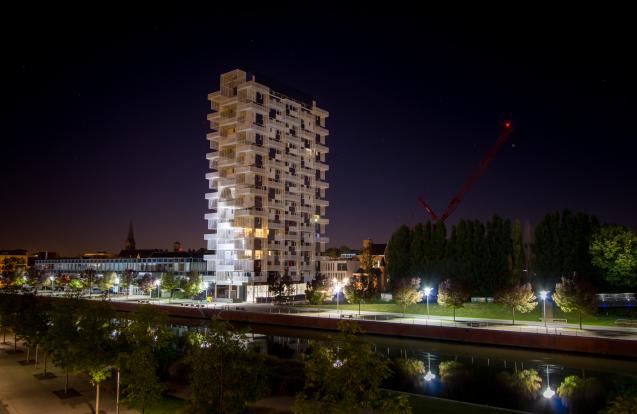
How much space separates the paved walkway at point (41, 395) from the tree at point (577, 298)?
160 ft

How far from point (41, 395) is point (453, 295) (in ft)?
168

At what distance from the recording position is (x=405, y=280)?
241 feet

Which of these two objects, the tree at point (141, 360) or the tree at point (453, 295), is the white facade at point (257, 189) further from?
the tree at point (141, 360)

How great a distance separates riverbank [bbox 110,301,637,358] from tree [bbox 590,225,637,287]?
3000 cm

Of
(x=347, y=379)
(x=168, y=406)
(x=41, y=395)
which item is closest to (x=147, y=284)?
(x=41, y=395)

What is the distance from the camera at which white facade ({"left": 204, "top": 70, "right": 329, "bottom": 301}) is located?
4220 inches

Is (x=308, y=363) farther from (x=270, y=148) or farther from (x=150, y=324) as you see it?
(x=270, y=148)

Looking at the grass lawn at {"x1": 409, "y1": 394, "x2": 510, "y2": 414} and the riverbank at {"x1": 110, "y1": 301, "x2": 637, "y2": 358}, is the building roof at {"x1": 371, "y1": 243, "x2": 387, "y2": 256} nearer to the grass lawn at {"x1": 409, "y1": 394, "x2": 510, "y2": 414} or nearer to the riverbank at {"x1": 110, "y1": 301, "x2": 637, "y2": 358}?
the riverbank at {"x1": 110, "y1": 301, "x2": 637, "y2": 358}

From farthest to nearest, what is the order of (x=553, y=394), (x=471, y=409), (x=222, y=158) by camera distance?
(x=222, y=158) → (x=553, y=394) → (x=471, y=409)

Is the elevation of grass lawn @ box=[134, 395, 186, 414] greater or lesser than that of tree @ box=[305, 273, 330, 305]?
lesser

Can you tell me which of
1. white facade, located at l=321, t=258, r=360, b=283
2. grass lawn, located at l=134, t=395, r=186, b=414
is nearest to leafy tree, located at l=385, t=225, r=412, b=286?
white facade, located at l=321, t=258, r=360, b=283

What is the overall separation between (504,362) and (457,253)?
47.0 m

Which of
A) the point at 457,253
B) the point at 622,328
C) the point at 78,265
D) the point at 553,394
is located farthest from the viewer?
the point at 78,265

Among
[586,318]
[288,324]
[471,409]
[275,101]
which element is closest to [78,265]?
[275,101]
